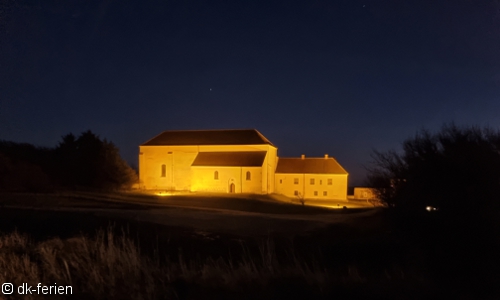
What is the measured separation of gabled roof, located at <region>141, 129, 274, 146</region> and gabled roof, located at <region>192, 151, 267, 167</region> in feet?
6.04

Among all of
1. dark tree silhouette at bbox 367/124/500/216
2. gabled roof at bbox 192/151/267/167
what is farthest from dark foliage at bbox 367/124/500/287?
gabled roof at bbox 192/151/267/167

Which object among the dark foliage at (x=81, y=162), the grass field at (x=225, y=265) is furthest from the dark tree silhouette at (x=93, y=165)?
the grass field at (x=225, y=265)

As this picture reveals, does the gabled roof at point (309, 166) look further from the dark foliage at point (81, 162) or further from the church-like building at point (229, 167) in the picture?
the dark foliage at point (81, 162)

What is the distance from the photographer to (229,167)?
5094 cm

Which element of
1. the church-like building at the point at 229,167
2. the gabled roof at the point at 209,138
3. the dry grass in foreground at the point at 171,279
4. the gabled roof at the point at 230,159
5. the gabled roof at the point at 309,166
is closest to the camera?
the dry grass in foreground at the point at 171,279

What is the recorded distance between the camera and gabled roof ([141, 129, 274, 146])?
184 ft

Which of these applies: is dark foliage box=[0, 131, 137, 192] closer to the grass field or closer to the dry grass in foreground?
the grass field

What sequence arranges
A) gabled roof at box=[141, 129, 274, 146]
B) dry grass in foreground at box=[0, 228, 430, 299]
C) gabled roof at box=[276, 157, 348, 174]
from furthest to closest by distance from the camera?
1. gabled roof at box=[276, 157, 348, 174]
2. gabled roof at box=[141, 129, 274, 146]
3. dry grass in foreground at box=[0, 228, 430, 299]

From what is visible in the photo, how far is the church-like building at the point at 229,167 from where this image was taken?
168 feet

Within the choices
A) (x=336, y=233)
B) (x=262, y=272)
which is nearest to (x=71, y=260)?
(x=262, y=272)

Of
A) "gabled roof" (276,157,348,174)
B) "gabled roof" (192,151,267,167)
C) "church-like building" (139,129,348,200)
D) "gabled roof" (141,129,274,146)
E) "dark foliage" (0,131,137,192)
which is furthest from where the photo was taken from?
"gabled roof" (276,157,348,174)

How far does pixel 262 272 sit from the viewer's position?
7125 millimetres

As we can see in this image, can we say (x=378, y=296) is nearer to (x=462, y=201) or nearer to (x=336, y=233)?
(x=462, y=201)

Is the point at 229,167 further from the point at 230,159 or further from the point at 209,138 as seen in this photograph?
the point at 209,138
